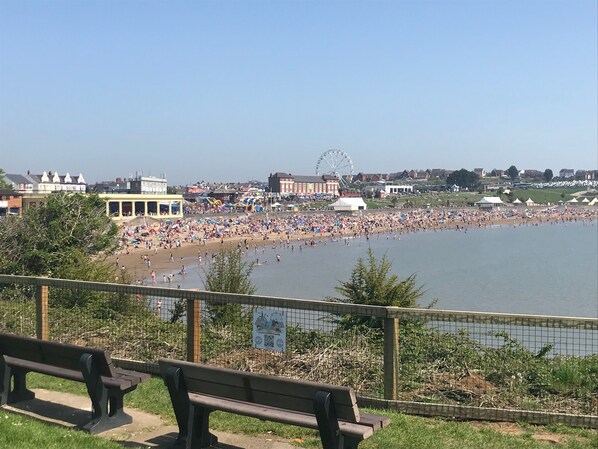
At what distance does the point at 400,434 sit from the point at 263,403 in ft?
3.93

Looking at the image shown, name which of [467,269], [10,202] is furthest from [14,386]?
[10,202]

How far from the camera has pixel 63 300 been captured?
8852 millimetres

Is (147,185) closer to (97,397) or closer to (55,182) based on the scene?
(55,182)

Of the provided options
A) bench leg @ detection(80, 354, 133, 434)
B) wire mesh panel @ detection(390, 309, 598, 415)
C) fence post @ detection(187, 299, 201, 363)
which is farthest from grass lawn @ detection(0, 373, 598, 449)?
fence post @ detection(187, 299, 201, 363)

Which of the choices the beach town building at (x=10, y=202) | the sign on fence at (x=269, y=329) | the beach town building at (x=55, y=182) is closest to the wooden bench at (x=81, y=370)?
the sign on fence at (x=269, y=329)

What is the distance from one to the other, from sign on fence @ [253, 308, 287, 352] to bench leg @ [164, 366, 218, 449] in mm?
1566

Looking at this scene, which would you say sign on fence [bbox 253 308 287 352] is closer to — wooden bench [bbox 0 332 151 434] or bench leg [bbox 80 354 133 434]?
wooden bench [bbox 0 332 151 434]

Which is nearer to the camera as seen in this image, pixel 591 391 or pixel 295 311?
pixel 591 391

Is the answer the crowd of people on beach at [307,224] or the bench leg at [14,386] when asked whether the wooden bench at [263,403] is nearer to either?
the bench leg at [14,386]

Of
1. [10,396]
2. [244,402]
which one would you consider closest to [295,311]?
[244,402]

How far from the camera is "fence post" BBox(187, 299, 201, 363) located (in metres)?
6.82

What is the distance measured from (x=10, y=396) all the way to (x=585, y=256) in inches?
2615

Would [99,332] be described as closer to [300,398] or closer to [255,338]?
[255,338]

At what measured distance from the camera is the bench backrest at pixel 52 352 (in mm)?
5289
